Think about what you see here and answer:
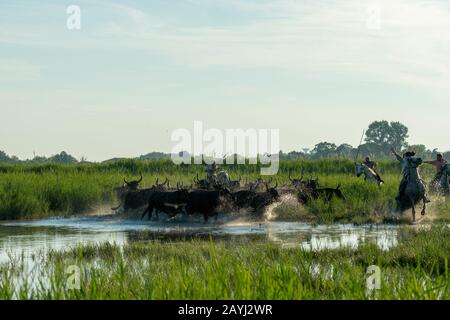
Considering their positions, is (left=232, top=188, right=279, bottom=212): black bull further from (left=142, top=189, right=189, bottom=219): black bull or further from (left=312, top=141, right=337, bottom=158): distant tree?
(left=312, top=141, right=337, bottom=158): distant tree

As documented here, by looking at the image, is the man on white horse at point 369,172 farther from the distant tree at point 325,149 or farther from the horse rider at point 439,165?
the distant tree at point 325,149

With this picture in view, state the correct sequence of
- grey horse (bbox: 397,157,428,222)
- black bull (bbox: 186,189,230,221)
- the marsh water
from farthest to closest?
1. black bull (bbox: 186,189,230,221)
2. grey horse (bbox: 397,157,428,222)
3. the marsh water

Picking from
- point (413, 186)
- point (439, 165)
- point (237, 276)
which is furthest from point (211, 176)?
point (237, 276)

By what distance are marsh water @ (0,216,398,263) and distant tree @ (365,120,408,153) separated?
234 ft

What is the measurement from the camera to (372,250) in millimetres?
12211

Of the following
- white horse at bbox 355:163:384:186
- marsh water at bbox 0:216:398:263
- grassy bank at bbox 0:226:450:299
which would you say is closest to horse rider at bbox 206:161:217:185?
marsh water at bbox 0:216:398:263

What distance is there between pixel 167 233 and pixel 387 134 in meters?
75.4

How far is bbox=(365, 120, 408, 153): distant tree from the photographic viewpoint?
89.3 m

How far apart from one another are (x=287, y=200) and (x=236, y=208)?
5.40 feet

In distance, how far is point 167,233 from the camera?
678 inches

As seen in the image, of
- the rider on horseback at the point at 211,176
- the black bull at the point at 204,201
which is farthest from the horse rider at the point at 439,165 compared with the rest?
the black bull at the point at 204,201
